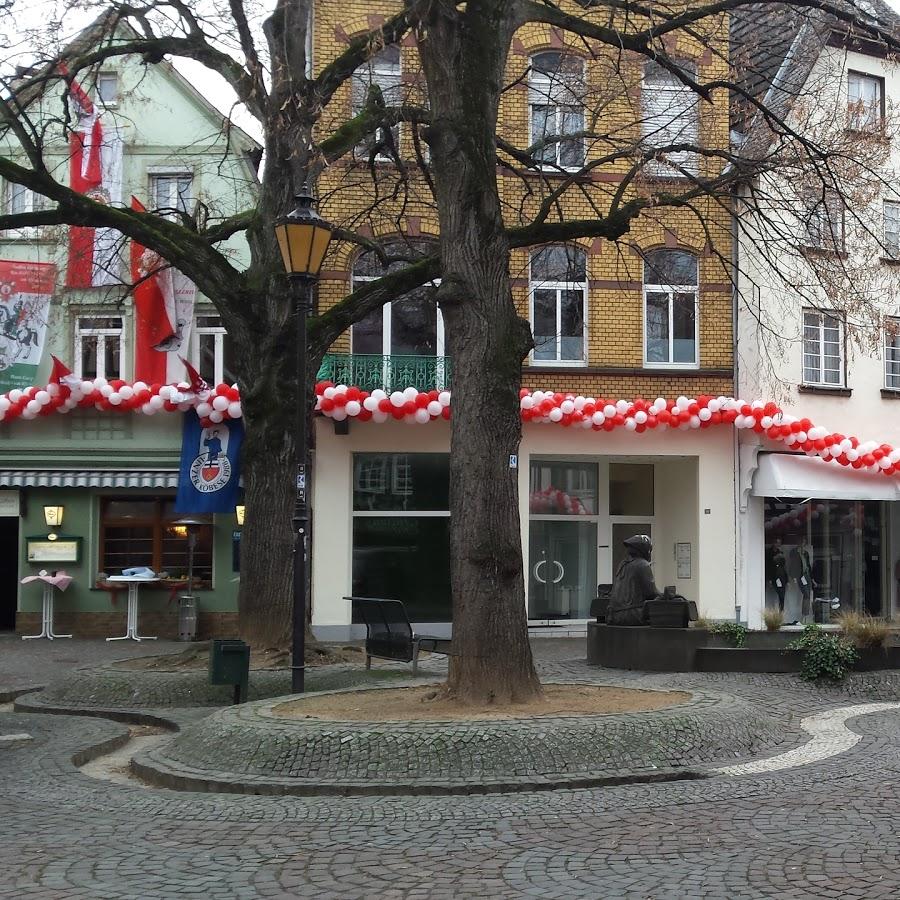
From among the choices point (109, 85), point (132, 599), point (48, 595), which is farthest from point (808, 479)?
point (109, 85)

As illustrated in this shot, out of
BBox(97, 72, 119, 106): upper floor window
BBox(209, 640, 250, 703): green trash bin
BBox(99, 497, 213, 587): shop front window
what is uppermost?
BBox(97, 72, 119, 106): upper floor window

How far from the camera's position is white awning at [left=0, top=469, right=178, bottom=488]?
76.8 feet

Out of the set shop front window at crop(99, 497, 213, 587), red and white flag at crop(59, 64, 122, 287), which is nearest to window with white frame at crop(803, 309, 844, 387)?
shop front window at crop(99, 497, 213, 587)

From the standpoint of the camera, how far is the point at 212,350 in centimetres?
2462

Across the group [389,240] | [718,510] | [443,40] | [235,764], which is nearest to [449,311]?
[443,40]

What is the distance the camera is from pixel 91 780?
10.1 metres

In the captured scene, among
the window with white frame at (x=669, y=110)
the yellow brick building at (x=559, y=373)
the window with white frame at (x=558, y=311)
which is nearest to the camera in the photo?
the window with white frame at (x=669, y=110)

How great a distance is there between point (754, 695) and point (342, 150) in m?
8.04

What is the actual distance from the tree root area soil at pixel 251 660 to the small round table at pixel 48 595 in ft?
26.4

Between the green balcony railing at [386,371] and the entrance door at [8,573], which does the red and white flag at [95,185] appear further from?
the entrance door at [8,573]

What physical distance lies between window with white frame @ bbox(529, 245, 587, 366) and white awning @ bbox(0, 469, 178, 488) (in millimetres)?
7004

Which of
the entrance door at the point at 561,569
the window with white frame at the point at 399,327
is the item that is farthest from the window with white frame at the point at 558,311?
the entrance door at the point at 561,569

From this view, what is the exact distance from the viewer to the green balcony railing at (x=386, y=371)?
76.6ft

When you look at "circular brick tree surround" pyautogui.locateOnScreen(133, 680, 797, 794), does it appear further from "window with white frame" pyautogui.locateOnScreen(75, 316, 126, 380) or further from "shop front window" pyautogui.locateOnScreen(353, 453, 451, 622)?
"window with white frame" pyautogui.locateOnScreen(75, 316, 126, 380)
